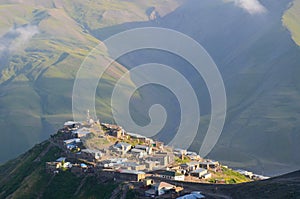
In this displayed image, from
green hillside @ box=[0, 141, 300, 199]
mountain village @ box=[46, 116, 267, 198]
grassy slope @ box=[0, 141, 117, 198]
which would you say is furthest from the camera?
grassy slope @ box=[0, 141, 117, 198]

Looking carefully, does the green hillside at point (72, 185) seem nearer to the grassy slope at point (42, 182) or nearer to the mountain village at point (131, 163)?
the grassy slope at point (42, 182)

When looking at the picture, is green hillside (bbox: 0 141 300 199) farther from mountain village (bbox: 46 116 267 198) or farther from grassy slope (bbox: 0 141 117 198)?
mountain village (bbox: 46 116 267 198)

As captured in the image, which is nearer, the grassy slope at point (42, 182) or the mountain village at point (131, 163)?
the mountain village at point (131, 163)

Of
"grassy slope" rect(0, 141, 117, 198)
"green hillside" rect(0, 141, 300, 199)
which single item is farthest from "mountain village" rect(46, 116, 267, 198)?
"grassy slope" rect(0, 141, 117, 198)

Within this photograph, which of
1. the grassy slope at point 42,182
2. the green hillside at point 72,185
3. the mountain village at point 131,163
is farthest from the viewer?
the grassy slope at point 42,182

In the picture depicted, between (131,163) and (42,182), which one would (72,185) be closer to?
(42,182)

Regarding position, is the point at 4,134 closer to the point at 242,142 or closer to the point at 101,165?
the point at 242,142

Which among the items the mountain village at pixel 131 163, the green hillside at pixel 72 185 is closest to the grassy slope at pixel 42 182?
the green hillside at pixel 72 185

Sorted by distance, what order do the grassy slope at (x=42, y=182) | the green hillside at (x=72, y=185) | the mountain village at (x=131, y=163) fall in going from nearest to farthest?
the green hillside at (x=72, y=185) < the mountain village at (x=131, y=163) < the grassy slope at (x=42, y=182)

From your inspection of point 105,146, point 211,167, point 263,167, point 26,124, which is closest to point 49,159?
point 105,146
